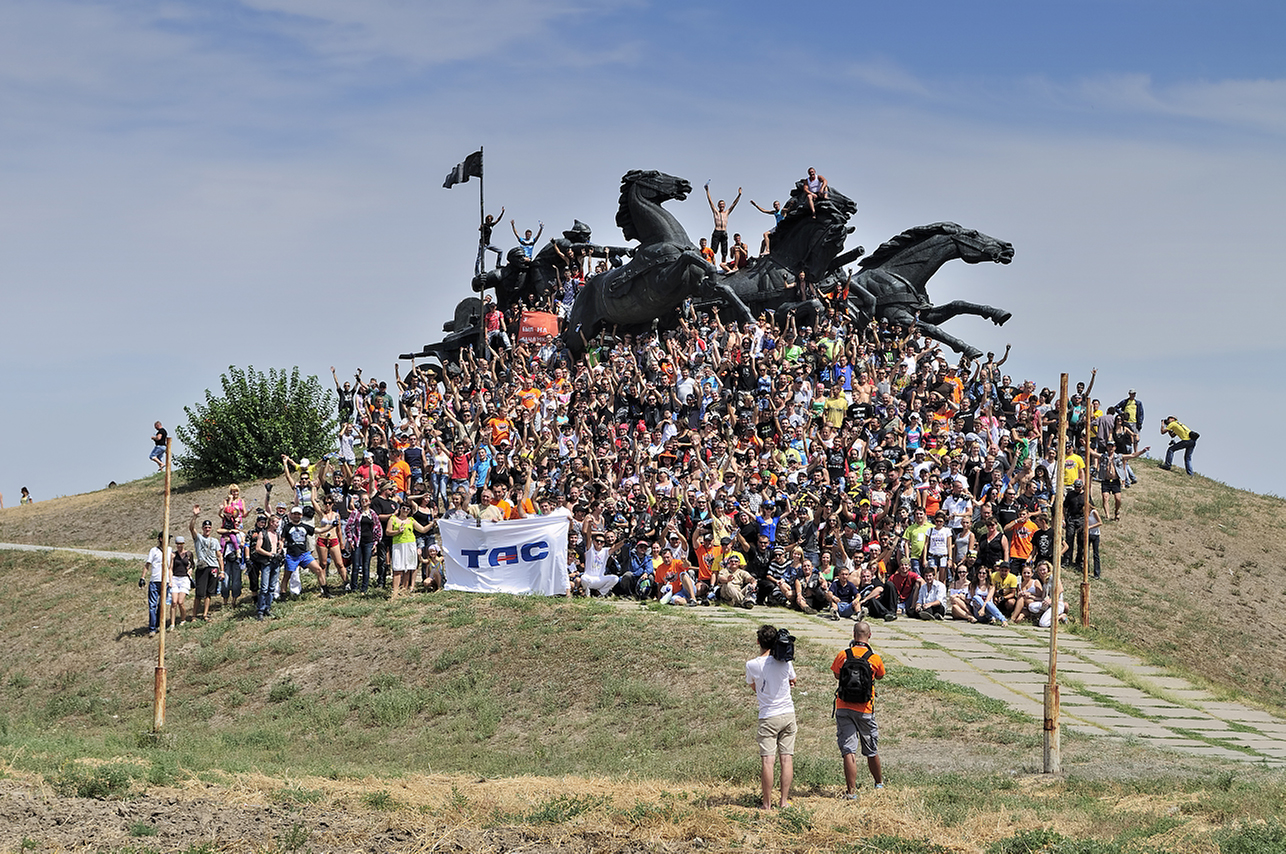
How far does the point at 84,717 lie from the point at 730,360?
13.6 m

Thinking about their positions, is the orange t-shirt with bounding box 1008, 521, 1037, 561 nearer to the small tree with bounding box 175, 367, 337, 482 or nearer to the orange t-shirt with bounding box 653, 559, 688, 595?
the orange t-shirt with bounding box 653, 559, 688, 595

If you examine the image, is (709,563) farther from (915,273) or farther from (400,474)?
(915,273)

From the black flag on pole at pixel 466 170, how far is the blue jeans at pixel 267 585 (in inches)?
589

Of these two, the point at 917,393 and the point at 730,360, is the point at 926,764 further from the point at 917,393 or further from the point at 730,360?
the point at 730,360

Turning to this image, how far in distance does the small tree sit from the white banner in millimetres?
17658

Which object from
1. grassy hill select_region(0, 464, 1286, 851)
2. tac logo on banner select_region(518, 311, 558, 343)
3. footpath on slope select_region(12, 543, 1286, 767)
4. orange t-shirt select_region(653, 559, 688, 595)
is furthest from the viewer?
tac logo on banner select_region(518, 311, 558, 343)

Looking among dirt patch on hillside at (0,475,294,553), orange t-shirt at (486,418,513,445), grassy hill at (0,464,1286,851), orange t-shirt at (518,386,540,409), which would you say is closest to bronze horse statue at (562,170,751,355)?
orange t-shirt at (518,386,540,409)

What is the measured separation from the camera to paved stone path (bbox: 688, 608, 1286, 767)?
1550 cm

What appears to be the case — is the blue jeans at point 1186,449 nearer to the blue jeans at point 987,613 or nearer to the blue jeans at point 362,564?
the blue jeans at point 987,613

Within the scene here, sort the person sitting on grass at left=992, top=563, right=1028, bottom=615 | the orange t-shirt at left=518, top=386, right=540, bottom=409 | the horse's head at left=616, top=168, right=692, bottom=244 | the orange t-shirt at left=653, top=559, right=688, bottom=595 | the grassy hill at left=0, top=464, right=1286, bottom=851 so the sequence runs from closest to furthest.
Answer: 1. the grassy hill at left=0, top=464, right=1286, bottom=851
2. the person sitting on grass at left=992, top=563, right=1028, bottom=615
3. the orange t-shirt at left=653, top=559, right=688, bottom=595
4. the orange t-shirt at left=518, top=386, right=540, bottom=409
5. the horse's head at left=616, top=168, right=692, bottom=244

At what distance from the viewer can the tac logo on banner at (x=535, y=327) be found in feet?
117


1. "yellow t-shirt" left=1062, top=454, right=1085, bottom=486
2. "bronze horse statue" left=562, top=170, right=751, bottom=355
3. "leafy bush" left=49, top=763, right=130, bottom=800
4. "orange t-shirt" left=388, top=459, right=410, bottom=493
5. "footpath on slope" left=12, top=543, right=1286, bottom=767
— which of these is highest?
"bronze horse statue" left=562, top=170, right=751, bottom=355

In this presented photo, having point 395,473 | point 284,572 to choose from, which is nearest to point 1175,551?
point 395,473

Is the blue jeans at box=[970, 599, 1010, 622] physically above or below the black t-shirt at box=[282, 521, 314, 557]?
below
